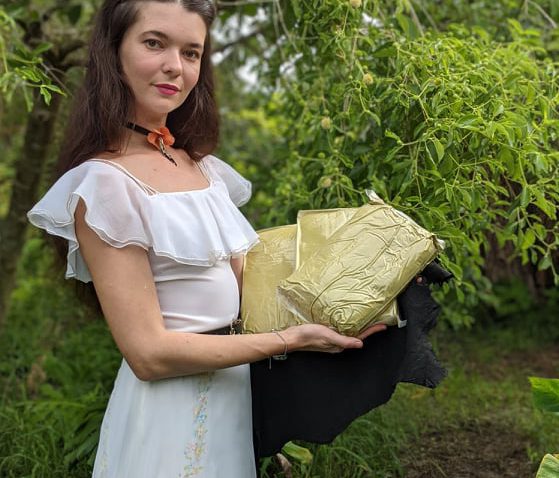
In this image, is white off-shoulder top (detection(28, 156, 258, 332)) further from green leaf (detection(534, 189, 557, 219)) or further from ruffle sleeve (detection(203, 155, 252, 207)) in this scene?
green leaf (detection(534, 189, 557, 219))

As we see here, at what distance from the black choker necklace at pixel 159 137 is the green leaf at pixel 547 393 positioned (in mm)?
1116

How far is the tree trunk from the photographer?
4060 millimetres

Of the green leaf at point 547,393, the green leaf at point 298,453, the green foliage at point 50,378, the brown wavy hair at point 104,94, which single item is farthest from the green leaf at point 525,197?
the green foliage at point 50,378

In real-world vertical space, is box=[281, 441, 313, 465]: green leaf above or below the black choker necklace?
below

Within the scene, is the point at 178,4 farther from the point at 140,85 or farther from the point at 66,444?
the point at 66,444

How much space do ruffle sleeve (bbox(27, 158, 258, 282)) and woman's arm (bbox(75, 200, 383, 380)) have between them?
3cm

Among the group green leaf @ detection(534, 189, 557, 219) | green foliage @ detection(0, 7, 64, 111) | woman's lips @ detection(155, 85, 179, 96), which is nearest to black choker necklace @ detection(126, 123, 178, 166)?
woman's lips @ detection(155, 85, 179, 96)

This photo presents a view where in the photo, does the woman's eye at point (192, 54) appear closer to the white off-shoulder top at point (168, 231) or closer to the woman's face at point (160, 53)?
the woman's face at point (160, 53)

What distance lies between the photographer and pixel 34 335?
195 inches

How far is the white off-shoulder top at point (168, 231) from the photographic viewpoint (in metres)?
1.71

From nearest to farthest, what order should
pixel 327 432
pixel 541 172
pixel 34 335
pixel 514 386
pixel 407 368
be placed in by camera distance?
pixel 407 368 < pixel 327 432 < pixel 541 172 < pixel 514 386 < pixel 34 335

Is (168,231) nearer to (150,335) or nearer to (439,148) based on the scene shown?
(150,335)

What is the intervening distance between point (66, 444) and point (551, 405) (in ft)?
5.70

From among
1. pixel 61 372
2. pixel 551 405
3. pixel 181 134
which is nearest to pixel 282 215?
pixel 181 134
